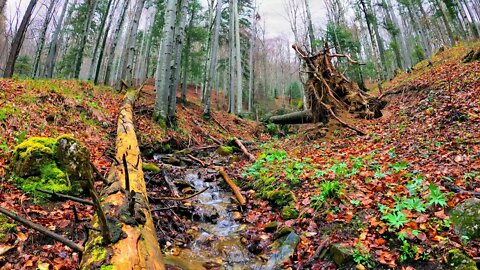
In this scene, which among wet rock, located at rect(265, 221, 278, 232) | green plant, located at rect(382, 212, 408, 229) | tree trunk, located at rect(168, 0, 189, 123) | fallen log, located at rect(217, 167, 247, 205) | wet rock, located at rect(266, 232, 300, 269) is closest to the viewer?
green plant, located at rect(382, 212, 408, 229)

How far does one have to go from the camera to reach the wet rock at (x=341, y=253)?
333cm

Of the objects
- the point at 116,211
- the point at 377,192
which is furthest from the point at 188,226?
the point at 377,192

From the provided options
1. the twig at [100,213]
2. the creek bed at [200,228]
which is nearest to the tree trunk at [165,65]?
the creek bed at [200,228]

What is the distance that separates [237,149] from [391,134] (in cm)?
512

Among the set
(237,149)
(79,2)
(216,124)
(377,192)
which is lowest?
(377,192)

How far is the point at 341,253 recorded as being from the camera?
3.40 meters

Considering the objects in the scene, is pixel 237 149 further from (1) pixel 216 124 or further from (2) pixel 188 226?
(2) pixel 188 226

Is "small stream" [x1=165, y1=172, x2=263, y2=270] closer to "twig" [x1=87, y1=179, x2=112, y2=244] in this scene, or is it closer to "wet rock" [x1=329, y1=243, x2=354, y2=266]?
"wet rock" [x1=329, y1=243, x2=354, y2=266]

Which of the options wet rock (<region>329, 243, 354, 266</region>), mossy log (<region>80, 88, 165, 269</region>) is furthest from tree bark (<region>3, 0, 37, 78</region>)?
wet rock (<region>329, 243, 354, 266</region>)

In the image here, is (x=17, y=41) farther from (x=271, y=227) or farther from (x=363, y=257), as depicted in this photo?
(x=363, y=257)

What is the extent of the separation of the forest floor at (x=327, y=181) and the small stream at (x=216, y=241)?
178 millimetres

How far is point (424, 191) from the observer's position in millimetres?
4000

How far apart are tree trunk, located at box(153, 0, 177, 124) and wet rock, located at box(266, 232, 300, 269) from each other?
24.1 ft

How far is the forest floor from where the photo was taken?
3.26 m
